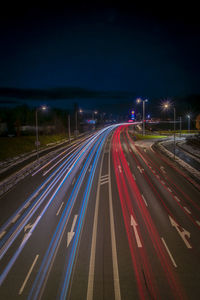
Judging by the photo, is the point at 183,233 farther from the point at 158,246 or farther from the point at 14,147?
the point at 14,147

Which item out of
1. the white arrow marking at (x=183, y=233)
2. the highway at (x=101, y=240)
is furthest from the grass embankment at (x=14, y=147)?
the white arrow marking at (x=183, y=233)

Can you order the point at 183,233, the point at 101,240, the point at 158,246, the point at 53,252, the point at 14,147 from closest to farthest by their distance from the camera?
the point at 53,252, the point at 158,246, the point at 101,240, the point at 183,233, the point at 14,147

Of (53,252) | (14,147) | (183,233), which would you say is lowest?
(53,252)

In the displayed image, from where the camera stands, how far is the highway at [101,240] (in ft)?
28.2

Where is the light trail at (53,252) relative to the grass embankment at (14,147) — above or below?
below

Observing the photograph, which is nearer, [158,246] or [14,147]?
[158,246]

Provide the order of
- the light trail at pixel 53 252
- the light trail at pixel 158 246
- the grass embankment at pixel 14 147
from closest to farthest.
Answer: the light trail at pixel 158 246
the light trail at pixel 53 252
the grass embankment at pixel 14 147

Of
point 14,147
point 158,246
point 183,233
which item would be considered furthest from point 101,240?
point 14,147

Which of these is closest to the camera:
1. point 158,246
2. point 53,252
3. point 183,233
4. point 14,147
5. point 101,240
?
point 53,252

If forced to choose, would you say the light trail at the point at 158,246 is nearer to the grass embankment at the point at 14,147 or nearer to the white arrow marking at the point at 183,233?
the white arrow marking at the point at 183,233

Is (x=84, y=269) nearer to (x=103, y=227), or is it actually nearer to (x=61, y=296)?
(x=61, y=296)

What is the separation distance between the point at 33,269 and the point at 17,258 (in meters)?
1.35

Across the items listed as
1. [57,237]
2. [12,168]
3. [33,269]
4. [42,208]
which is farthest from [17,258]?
[12,168]

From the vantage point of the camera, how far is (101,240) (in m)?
11.9
